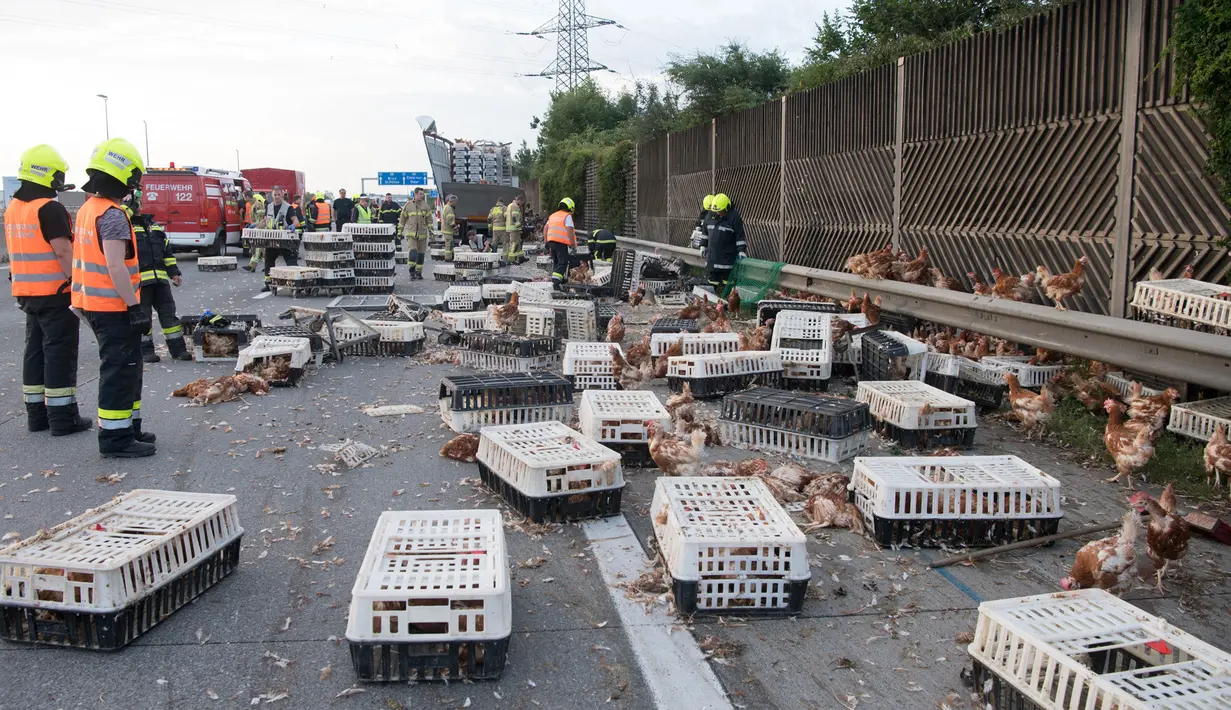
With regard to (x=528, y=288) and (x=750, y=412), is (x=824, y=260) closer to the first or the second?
(x=528, y=288)

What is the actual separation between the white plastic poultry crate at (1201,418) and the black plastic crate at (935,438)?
1401mm

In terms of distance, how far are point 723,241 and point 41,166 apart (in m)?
10.2

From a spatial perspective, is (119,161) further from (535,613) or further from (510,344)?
(535,613)

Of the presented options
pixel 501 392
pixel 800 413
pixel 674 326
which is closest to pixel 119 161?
pixel 501 392

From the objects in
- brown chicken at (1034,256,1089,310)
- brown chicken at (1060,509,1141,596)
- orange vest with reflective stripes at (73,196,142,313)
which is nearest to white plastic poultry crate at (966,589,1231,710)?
brown chicken at (1060,509,1141,596)

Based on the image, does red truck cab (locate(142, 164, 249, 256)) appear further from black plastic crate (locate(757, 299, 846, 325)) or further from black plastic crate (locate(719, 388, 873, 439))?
black plastic crate (locate(719, 388, 873, 439))

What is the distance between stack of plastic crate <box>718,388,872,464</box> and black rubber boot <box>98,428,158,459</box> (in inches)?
174

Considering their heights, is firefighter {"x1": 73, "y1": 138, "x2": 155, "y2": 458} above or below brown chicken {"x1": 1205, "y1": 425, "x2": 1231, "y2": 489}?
above

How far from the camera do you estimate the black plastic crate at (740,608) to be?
167 inches

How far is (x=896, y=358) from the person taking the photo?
886 centimetres

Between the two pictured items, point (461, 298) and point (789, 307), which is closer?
point (789, 307)

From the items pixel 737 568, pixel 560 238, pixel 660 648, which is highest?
pixel 560 238

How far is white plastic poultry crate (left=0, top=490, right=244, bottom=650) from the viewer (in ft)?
12.8

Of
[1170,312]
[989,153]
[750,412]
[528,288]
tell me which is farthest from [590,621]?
[528,288]
